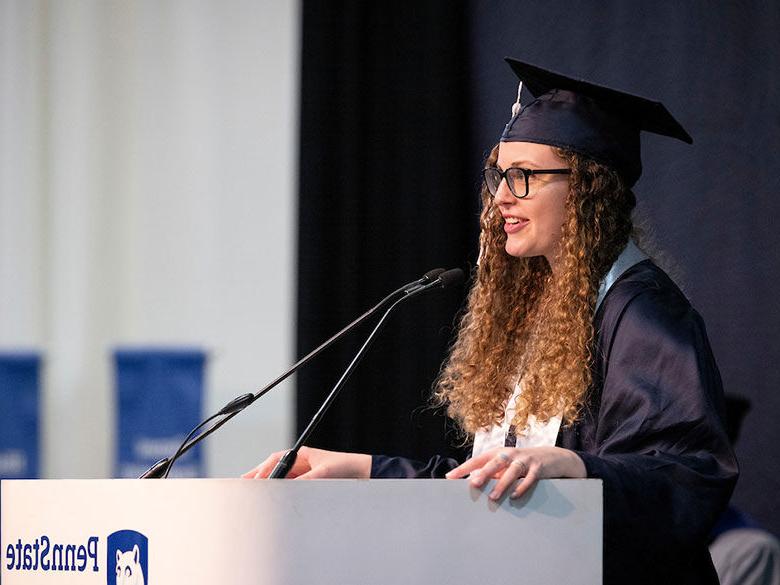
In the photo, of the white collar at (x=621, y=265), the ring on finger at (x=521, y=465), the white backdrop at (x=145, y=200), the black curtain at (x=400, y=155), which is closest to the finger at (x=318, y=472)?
the ring on finger at (x=521, y=465)

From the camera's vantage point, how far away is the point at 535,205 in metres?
2.46

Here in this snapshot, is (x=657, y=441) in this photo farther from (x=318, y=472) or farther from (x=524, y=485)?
(x=318, y=472)

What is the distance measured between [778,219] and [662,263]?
1055 mm

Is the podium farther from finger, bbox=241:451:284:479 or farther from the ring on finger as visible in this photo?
finger, bbox=241:451:284:479

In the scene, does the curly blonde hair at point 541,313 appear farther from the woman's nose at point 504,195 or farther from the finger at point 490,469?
the finger at point 490,469

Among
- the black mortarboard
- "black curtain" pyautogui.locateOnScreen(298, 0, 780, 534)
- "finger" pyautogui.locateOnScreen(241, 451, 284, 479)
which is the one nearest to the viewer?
"finger" pyautogui.locateOnScreen(241, 451, 284, 479)

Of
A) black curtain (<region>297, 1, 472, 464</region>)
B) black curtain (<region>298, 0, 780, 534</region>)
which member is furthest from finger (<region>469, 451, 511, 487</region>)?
black curtain (<region>297, 1, 472, 464</region>)

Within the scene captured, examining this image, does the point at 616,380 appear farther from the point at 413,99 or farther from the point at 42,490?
the point at 413,99

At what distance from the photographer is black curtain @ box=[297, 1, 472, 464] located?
Result: 15.3 ft

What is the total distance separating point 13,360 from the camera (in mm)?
4898

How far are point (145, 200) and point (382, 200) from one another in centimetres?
115

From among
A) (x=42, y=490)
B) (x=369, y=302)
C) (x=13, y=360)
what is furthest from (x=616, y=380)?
(x=13, y=360)

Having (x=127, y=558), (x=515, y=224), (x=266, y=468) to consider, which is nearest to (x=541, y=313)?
(x=515, y=224)

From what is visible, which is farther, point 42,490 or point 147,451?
point 147,451
